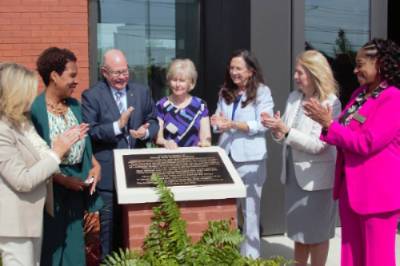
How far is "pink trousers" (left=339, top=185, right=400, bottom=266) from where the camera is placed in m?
3.75

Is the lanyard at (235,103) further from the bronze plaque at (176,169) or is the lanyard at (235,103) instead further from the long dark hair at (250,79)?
the bronze plaque at (176,169)

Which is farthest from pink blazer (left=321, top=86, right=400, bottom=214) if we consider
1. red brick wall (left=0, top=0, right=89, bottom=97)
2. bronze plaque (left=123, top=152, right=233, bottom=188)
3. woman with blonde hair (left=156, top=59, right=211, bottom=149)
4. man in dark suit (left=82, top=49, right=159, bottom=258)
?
red brick wall (left=0, top=0, right=89, bottom=97)

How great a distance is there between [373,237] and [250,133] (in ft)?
4.51

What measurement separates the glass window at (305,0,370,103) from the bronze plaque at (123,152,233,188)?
3353mm

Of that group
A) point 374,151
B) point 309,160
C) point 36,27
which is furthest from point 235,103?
point 36,27

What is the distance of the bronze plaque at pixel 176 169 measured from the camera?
391 centimetres

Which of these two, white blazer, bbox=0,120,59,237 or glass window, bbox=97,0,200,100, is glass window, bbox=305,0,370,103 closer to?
glass window, bbox=97,0,200,100

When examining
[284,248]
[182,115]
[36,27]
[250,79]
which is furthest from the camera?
[36,27]

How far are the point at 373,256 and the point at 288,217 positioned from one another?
3.00ft

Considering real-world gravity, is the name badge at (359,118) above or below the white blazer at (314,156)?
above

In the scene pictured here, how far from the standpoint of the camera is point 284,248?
5973 mm

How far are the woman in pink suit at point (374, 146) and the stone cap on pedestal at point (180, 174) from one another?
777mm

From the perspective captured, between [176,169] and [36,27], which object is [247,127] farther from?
[36,27]

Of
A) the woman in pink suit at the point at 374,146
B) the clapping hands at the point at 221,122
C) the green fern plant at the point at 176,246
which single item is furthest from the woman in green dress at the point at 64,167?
the woman in pink suit at the point at 374,146
